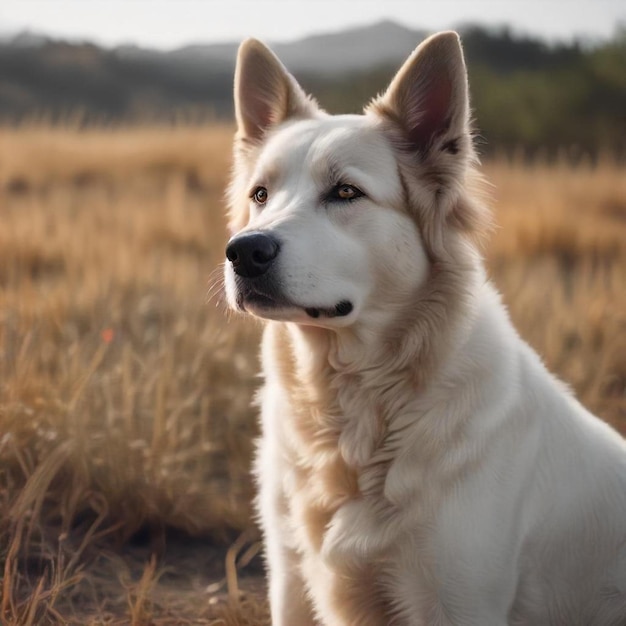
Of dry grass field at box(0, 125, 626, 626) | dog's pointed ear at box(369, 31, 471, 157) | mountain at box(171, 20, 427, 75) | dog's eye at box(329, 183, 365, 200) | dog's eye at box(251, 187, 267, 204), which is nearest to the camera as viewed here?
dog's pointed ear at box(369, 31, 471, 157)

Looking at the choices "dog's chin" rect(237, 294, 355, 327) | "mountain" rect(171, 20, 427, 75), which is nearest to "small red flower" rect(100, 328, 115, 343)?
"dog's chin" rect(237, 294, 355, 327)

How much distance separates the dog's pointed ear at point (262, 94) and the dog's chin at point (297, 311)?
31.0 inches

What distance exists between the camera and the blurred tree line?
11.4m

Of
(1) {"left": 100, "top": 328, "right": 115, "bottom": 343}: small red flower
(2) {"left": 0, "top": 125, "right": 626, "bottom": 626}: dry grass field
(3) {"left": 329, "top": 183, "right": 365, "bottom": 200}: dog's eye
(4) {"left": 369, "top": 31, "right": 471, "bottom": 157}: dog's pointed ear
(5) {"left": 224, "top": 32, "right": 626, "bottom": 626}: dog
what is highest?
(4) {"left": 369, "top": 31, "right": 471, "bottom": 157}: dog's pointed ear

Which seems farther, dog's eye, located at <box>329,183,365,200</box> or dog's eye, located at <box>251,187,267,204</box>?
dog's eye, located at <box>251,187,267,204</box>

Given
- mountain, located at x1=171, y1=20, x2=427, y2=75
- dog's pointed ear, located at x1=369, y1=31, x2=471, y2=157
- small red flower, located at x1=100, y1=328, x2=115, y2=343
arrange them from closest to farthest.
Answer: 1. dog's pointed ear, located at x1=369, y1=31, x2=471, y2=157
2. small red flower, located at x1=100, y1=328, x2=115, y2=343
3. mountain, located at x1=171, y1=20, x2=427, y2=75

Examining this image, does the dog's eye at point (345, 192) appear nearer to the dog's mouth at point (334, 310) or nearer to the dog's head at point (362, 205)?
the dog's head at point (362, 205)

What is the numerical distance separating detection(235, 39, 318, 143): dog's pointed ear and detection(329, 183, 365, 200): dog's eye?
1.56 ft

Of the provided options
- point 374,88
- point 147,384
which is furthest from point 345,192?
point 374,88

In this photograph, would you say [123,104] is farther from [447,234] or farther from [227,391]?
[447,234]

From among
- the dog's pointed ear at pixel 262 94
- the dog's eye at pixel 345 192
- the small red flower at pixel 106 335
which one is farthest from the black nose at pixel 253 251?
the small red flower at pixel 106 335

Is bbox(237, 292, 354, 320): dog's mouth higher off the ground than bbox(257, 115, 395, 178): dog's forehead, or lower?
lower

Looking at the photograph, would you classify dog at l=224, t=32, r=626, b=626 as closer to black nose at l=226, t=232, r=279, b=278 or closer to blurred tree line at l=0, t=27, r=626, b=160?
black nose at l=226, t=232, r=279, b=278

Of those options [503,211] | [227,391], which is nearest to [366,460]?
[227,391]
